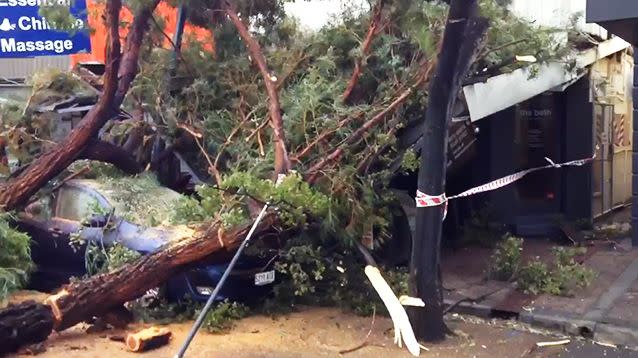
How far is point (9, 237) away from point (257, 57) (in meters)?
3.46

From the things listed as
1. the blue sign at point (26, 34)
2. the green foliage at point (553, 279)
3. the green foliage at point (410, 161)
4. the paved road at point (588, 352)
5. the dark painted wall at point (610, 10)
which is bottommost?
the paved road at point (588, 352)

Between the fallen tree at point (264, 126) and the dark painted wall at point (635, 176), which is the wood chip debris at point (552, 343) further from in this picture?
the dark painted wall at point (635, 176)

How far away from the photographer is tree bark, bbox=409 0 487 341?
7523 mm

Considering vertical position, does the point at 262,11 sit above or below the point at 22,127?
above

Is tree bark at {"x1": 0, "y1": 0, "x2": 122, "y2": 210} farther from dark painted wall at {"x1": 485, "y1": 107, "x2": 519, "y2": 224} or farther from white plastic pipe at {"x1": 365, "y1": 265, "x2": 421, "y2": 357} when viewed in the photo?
dark painted wall at {"x1": 485, "y1": 107, "x2": 519, "y2": 224}

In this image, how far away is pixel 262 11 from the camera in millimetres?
11062

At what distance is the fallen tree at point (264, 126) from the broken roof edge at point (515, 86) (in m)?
0.41

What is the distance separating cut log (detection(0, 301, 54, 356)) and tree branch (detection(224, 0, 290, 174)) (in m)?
2.82

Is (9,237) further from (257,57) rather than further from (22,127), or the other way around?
(257,57)

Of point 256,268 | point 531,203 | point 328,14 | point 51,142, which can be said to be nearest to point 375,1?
point 328,14

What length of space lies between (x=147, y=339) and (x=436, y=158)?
10.5ft

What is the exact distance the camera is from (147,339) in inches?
304

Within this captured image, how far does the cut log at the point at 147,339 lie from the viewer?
7668mm

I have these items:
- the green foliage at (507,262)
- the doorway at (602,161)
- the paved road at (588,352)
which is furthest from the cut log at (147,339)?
the doorway at (602,161)
